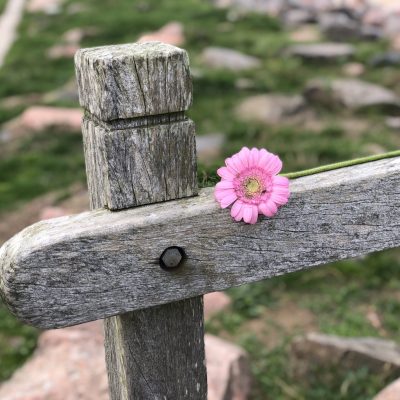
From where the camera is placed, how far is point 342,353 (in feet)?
11.4

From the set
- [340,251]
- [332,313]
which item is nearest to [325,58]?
[332,313]

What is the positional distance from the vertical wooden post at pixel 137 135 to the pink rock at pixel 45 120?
17.6ft

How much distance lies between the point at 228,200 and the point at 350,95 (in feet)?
19.4

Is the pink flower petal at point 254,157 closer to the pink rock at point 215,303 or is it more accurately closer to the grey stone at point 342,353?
the grey stone at point 342,353

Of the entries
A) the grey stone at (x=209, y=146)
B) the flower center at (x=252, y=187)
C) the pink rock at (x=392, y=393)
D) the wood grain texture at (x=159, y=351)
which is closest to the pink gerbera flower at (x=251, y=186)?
the flower center at (x=252, y=187)

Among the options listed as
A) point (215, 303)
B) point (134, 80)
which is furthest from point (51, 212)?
point (134, 80)

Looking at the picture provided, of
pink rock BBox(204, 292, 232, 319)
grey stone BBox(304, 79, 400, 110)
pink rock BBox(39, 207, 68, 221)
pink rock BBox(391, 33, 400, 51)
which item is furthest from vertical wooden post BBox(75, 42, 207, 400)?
pink rock BBox(391, 33, 400, 51)

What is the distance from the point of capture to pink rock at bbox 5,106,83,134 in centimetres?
700

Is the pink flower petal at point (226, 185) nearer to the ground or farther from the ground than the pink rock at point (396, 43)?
farther from the ground

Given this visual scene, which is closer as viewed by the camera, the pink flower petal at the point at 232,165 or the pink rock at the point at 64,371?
the pink flower petal at the point at 232,165

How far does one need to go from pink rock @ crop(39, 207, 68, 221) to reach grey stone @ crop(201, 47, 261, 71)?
3933 mm

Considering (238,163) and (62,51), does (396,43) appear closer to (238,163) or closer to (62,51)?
(62,51)

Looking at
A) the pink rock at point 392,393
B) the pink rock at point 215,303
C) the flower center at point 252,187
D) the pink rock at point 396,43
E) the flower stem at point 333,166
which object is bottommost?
the pink rock at point 396,43

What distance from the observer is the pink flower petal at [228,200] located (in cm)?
160
